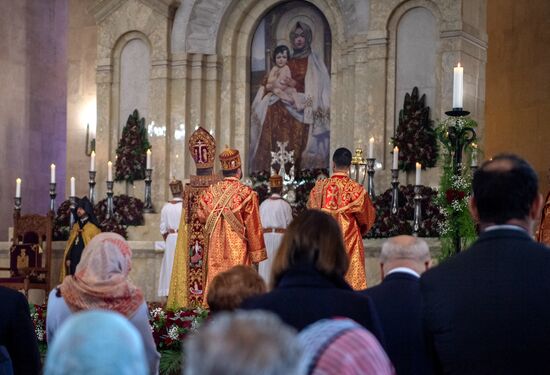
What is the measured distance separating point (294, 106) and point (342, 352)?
46.6ft

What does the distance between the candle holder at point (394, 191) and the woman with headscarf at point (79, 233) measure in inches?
163

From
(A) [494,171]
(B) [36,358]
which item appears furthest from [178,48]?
(A) [494,171]

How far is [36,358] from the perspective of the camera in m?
5.19

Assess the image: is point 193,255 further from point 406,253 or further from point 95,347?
point 95,347

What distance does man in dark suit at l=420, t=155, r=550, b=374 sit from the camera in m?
3.52

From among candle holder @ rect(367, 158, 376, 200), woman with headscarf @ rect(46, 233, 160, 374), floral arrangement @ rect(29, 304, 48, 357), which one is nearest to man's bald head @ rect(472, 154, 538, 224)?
woman with headscarf @ rect(46, 233, 160, 374)

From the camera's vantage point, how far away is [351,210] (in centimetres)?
1141

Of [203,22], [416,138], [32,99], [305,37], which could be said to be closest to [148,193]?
[203,22]

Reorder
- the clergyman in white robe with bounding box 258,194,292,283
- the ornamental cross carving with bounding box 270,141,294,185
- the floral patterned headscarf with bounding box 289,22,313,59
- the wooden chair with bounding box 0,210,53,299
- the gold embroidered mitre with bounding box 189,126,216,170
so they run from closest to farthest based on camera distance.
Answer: the gold embroidered mitre with bounding box 189,126,216,170, the clergyman in white robe with bounding box 258,194,292,283, the wooden chair with bounding box 0,210,53,299, the ornamental cross carving with bounding box 270,141,294,185, the floral patterned headscarf with bounding box 289,22,313,59

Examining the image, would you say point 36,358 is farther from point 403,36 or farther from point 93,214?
point 403,36

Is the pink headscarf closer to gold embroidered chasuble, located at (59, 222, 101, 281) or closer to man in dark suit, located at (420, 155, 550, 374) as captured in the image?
man in dark suit, located at (420, 155, 550, 374)

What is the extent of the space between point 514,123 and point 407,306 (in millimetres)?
14118

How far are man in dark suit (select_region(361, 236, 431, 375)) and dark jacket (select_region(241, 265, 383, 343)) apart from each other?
768mm

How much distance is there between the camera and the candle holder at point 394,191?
13.3m
